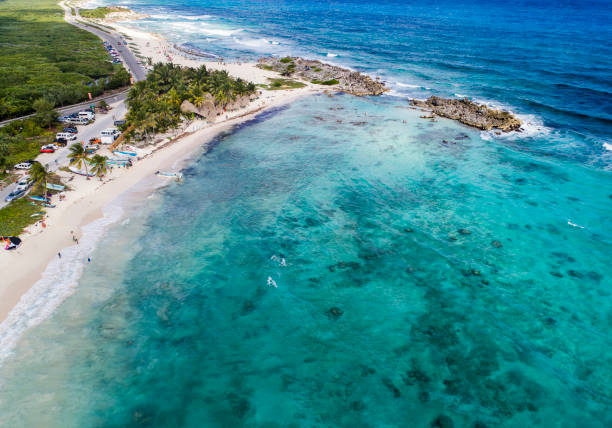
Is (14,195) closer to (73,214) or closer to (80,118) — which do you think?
(73,214)

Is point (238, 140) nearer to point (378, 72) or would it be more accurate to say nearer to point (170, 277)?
point (170, 277)

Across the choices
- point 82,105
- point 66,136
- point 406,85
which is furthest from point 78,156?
point 406,85

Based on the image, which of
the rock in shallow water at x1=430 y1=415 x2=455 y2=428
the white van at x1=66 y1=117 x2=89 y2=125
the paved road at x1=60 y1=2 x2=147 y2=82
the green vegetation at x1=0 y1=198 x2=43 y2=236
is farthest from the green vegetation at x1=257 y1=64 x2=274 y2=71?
the rock in shallow water at x1=430 y1=415 x2=455 y2=428

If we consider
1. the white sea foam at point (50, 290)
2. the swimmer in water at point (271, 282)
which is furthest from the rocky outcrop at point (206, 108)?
the swimmer in water at point (271, 282)

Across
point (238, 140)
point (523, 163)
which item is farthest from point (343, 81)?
point (523, 163)

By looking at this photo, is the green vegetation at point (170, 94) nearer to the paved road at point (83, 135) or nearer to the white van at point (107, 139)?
the white van at point (107, 139)

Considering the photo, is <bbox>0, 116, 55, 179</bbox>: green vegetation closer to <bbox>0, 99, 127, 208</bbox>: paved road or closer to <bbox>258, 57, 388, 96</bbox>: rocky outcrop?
<bbox>0, 99, 127, 208</bbox>: paved road
